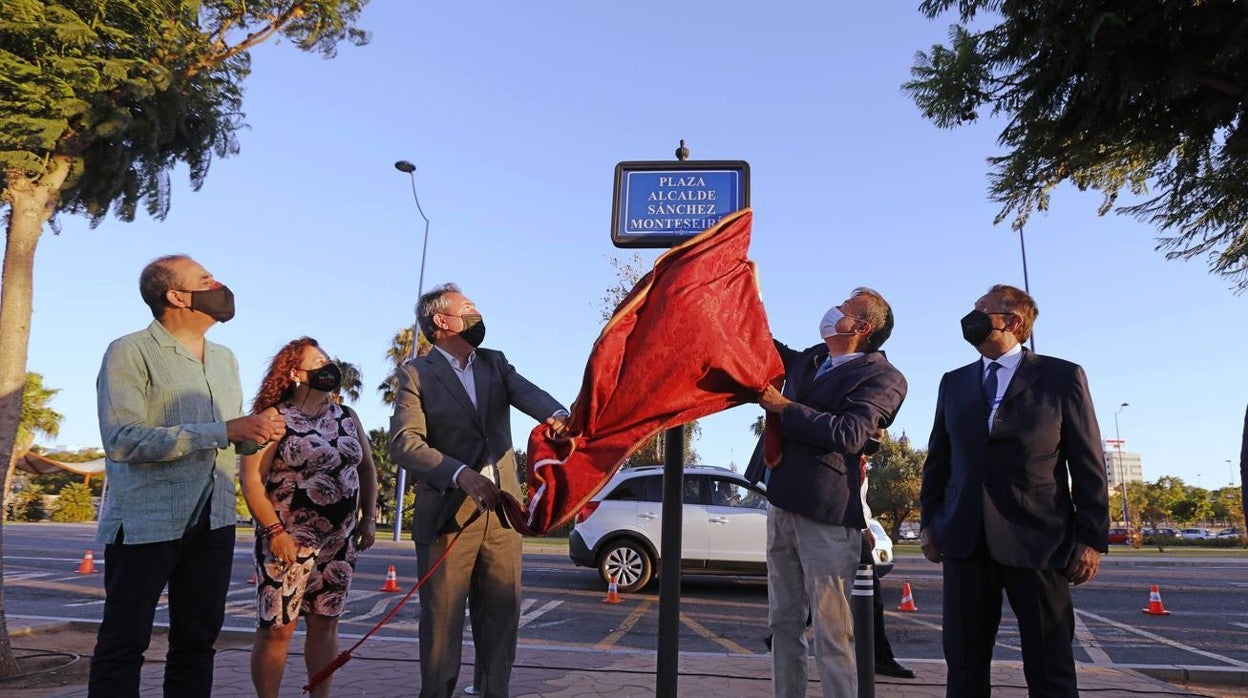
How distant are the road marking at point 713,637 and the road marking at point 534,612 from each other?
5.22 ft

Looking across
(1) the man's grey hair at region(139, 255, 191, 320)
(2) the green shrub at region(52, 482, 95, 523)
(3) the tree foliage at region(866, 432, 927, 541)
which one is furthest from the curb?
(2) the green shrub at region(52, 482, 95, 523)

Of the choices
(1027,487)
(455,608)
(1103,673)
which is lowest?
(1103,673)

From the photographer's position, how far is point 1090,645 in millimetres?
7449

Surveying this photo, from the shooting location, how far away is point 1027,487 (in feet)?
10.9

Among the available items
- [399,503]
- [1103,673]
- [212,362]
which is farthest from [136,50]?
[399,503]

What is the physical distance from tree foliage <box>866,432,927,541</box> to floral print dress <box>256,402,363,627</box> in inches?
1732

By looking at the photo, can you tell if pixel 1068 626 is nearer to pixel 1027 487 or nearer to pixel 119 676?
pixel 1027 487

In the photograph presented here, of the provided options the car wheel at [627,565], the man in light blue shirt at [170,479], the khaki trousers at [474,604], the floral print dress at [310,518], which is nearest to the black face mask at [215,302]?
the man in light blue shirt at [170,479]

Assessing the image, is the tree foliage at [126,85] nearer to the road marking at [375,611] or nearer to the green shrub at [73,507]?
the road marking at [375,611]

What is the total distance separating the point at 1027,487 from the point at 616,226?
2.06 metres

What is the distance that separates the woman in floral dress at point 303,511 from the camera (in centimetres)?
360

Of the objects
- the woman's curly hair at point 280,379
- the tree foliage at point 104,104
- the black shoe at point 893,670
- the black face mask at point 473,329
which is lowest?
the black shoe at point 893,670

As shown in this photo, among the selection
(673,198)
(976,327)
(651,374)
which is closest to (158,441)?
(651,374)

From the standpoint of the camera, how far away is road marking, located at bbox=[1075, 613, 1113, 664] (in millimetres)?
6684
